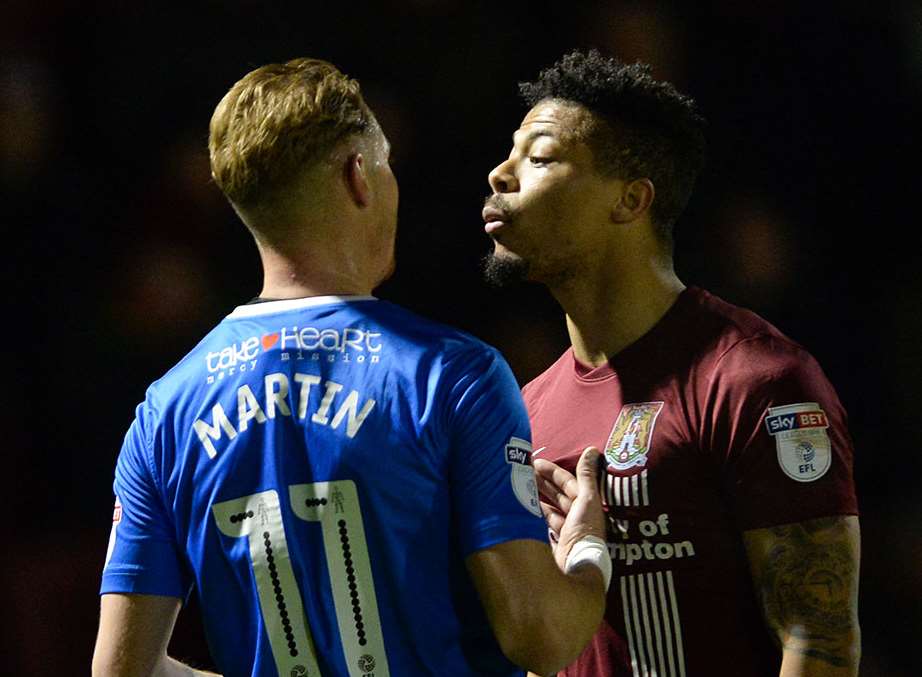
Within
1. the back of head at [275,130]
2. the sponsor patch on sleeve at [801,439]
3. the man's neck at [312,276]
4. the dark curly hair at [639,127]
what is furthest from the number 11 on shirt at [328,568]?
the dark curly hair at [639,127]

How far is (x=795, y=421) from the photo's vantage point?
231 centimetres

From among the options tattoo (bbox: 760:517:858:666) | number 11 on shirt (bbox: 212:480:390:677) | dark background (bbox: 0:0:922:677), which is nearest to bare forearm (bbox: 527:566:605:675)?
number 11 on shirt (bbox: 212:480:390:677)

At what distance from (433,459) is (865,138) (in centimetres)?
388

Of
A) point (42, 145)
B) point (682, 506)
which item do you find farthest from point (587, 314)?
point (42, 145)

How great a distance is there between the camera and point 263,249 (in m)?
2.01

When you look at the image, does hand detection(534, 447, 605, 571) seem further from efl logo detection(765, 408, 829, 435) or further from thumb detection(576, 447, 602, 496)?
efl logo detection(765, 408, 829, 435)

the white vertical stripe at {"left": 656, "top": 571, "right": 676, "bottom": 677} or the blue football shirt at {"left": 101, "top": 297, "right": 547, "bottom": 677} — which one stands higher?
the blue football shirt at {"left": 101, "top": 297, "right": 547, "bottom": 677}

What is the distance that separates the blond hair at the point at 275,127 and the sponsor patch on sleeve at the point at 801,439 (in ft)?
3.09

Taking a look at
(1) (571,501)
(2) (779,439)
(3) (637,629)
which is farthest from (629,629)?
(2) (779,439)

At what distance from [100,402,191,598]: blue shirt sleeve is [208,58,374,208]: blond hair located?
393 mm

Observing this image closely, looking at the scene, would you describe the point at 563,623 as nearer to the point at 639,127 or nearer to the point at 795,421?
the point at 795,421

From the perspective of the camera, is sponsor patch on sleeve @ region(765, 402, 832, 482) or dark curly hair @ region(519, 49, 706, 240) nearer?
sponsor patch on sleeve @ region(765, 402, 832, 482)

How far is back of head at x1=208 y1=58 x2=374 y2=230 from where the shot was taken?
6.25 ft

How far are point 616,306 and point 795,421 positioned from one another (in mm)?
568
